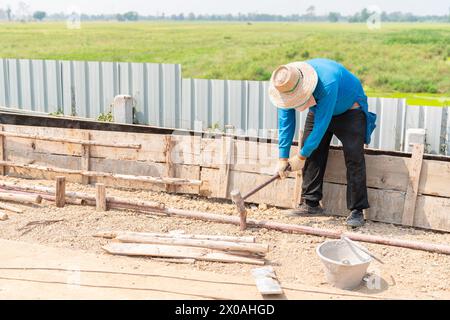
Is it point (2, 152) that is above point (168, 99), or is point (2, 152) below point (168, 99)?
below

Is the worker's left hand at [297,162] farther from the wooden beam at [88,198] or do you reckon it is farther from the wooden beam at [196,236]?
the wooden beam at [88,198]

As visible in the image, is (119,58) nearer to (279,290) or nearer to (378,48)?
(378,48)

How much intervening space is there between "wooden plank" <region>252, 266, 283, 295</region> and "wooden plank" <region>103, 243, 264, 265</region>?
24 centimetres

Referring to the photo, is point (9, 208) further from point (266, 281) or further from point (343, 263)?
point (343, 263)

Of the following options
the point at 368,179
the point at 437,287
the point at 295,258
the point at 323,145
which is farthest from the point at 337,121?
the point at 437,287

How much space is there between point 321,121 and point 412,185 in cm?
120

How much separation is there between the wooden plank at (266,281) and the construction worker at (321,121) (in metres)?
1.37

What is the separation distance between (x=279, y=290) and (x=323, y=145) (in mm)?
2138

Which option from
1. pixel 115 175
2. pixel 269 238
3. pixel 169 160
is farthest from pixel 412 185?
pixel 115 175

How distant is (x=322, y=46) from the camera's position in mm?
38344

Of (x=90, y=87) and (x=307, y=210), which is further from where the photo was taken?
(x=90, y=87)

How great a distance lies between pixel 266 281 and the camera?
4.57 meters

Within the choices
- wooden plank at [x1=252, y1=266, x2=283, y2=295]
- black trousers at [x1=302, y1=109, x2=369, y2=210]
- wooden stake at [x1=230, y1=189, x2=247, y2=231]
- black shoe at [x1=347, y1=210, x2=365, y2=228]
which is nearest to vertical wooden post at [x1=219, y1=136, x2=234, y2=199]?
wooden stake at [x1=230, y1=189, x2=247, y2=231]

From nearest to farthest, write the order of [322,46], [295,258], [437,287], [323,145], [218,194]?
1. [437,287]
2. [295,258]
3. [323,145]
4. [218,194]
5. [322,46]
